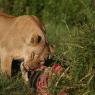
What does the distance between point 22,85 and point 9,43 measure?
145cm

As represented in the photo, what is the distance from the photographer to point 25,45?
1198 centimetres

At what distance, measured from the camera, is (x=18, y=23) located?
12.6 meters

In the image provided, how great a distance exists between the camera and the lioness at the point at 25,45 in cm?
1181

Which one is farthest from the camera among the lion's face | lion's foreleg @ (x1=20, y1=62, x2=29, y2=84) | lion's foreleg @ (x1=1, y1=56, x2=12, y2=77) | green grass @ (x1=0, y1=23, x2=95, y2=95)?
lion's foreleg @ (x1=1, y1=56, x2=12, y2=77)

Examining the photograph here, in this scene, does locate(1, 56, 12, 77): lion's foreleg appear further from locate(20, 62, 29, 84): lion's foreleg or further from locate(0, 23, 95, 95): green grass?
locate(0, 23, 95, 95): green grass

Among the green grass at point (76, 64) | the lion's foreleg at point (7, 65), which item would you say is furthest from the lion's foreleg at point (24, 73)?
the lion's foreleg at point (7, 65)

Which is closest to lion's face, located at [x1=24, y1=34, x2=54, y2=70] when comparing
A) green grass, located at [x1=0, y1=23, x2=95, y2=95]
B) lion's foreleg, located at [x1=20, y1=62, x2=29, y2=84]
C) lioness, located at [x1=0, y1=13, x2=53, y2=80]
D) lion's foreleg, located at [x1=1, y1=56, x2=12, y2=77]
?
lioness, located at [x1=0, y1=13, x2=53, y2=80]

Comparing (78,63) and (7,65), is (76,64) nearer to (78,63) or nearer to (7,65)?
(78,63)

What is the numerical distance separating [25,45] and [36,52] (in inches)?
12.0

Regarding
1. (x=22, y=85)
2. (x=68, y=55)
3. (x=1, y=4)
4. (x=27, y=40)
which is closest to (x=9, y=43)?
(x=27, y=40)

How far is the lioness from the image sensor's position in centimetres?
1181

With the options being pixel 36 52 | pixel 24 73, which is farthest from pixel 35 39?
pixel 24 73

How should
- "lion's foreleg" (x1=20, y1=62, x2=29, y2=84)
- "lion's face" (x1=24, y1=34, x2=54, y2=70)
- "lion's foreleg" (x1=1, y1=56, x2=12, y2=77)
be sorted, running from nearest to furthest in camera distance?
"lion's foreleg" (x1=20, y1=62, x2=29, y2=84) < "lion's face" (x1=24, y1=34, x2=54, y2=70) < "lion's foreleg" (x1=1, y1=56, x2=12, y2=77)

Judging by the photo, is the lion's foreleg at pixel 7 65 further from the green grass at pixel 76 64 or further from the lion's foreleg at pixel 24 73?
the green grass at pixel 76 64
